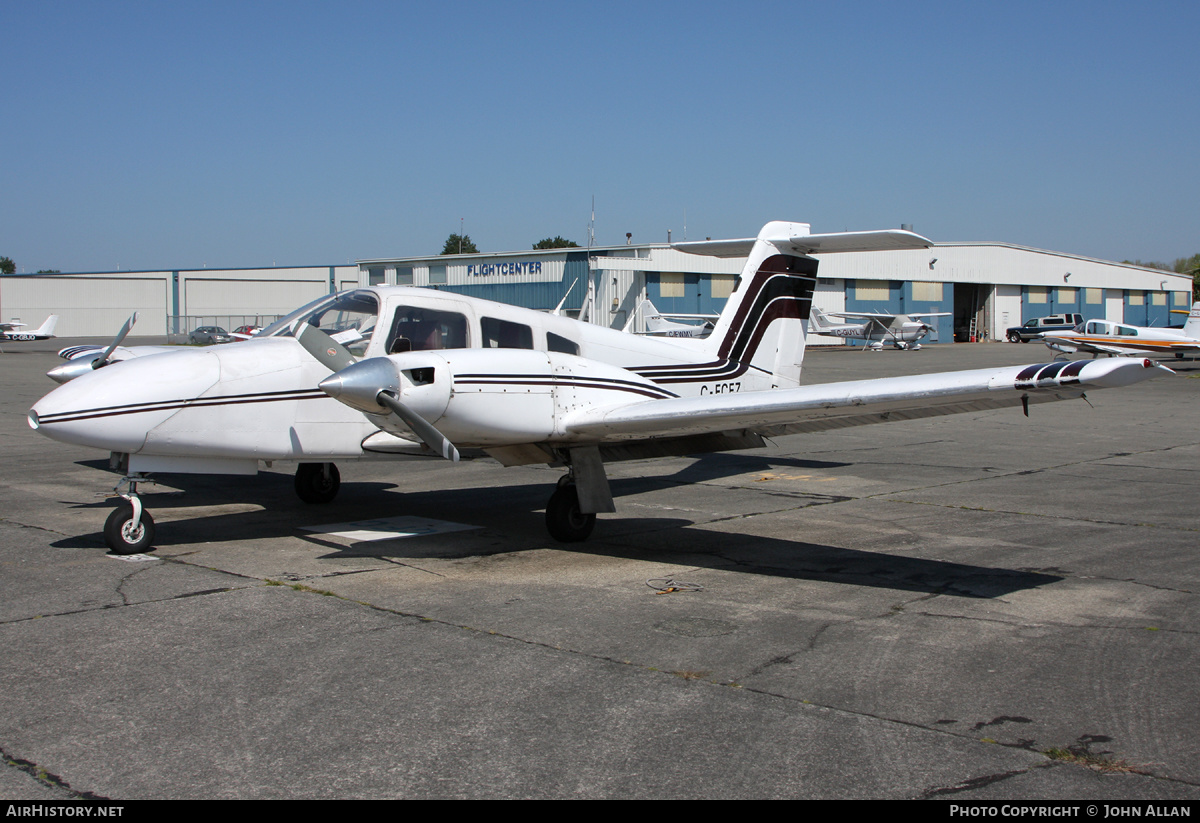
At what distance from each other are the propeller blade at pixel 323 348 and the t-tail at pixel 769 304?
5163mm

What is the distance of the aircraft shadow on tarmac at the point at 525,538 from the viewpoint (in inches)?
295

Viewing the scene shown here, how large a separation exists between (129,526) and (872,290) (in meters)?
65.2

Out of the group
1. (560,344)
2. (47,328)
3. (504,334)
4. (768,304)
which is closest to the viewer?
(504,334)

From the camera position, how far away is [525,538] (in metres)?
9.05

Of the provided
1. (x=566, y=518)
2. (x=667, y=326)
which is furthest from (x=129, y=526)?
(x=667, y=326)

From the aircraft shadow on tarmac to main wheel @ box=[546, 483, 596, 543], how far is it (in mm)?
117

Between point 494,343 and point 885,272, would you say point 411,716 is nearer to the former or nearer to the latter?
point 494,343

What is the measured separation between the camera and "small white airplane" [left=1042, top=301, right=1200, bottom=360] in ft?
126

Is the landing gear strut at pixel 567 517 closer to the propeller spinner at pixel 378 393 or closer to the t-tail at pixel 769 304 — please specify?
the propeller spinner at pixel 378 393

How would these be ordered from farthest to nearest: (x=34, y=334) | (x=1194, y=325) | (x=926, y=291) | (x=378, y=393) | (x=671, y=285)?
(x=34, y=334)
(x=926, y=291)
(x=671, y=285)
(x=1194, y=325)
(x=378, y=393)

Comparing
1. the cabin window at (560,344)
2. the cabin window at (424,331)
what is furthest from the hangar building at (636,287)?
the cabin window at (424,331)

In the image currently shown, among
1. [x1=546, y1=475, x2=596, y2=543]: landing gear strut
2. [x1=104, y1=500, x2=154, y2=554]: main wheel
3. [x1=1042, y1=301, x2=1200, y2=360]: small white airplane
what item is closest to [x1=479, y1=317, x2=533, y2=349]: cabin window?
[x1=546, y1=475, x2=596, y2=543]: landing gear strut

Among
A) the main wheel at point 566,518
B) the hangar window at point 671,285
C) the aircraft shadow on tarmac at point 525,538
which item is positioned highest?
the hangar window at point 671,285

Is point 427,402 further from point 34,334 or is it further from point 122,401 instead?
point 34,334
